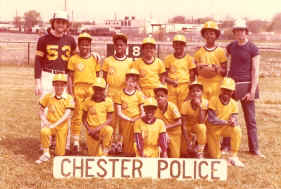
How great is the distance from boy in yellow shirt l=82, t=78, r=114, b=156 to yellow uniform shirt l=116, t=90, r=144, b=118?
0.80 ft

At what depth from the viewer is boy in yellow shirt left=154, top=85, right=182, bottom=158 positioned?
6.22 m

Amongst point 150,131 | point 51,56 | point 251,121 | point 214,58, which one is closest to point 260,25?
point 251,121

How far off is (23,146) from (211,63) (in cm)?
368

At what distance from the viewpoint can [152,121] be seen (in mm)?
5879

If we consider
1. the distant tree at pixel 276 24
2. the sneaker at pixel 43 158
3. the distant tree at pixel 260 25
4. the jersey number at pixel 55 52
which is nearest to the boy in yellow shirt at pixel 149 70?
the jersey number at pixel 55 52

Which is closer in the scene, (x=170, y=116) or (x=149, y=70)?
(x=170, y=116)

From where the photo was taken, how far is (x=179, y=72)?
666 cm

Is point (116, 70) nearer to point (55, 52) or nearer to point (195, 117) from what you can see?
point (55, 52)

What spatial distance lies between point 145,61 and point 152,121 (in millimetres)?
1205

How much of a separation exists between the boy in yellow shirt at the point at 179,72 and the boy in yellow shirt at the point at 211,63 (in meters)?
0.16

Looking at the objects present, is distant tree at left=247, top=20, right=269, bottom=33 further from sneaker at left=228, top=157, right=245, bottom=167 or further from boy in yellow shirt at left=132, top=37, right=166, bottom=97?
sneaker at left=228, top=157, right=245, bottom=167

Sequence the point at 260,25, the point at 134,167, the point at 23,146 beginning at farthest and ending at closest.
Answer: the point at 260,25 → the point at 23,146 → the point at 134,167

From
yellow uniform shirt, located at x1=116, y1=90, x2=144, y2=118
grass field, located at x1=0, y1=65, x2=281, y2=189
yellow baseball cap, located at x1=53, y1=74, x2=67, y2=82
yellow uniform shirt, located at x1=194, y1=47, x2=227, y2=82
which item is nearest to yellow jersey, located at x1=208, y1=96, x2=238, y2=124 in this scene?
yellow uniform shirt, located at x1=194, y1=47, x2=227, y2=82

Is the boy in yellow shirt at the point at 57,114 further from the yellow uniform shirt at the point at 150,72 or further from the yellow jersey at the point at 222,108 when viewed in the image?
the yellow jersey at the point at 222,108
